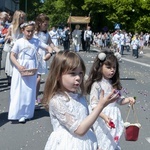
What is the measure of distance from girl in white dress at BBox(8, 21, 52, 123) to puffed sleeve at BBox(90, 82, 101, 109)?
2.99 m

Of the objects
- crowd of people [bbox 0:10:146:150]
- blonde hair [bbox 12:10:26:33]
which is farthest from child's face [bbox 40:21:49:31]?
blonde hair [bbox 12:10:26:33]

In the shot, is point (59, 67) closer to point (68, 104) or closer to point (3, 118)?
point (68, 104)

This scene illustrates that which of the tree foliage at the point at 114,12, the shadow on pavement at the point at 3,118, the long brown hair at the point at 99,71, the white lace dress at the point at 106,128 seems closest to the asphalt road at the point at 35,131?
the shadow on pavement at the point at 3,118

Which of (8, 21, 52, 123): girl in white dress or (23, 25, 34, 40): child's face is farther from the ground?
(23, 25, 34, 40): child's face

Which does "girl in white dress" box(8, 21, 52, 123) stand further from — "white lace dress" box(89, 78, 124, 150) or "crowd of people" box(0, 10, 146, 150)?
"white lace dress" box(89, 78, 124, 150)

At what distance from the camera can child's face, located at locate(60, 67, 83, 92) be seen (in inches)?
129

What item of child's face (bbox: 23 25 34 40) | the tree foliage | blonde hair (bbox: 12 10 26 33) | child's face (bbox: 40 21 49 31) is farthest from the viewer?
the tree foliage

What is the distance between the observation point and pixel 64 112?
336cm

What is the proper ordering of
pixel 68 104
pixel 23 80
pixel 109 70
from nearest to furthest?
1. pixel 68 104
2. pixel 109 70
3. pixel 23 80

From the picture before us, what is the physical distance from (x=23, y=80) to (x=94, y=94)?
128 inches

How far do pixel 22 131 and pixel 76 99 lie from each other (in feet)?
13.5

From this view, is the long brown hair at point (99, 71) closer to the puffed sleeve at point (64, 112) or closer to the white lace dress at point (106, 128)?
the white lace dress at point (106, 128)

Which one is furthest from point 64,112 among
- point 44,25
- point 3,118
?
point 44,25

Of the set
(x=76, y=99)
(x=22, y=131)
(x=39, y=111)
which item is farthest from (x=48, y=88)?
(x=39, y=111)
